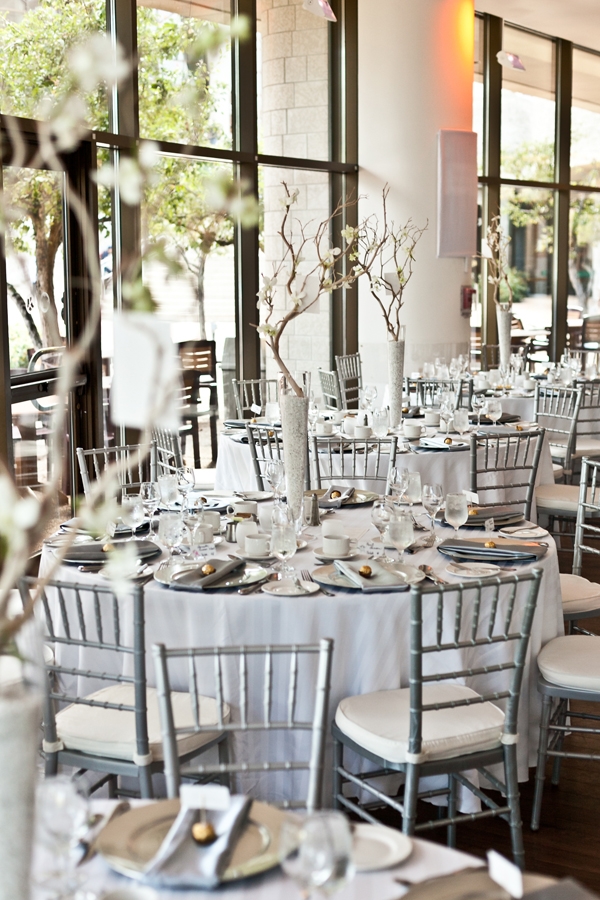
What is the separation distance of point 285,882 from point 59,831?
1.11 feet

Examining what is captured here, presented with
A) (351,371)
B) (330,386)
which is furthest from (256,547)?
(351,371)

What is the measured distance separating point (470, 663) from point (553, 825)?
60 cm

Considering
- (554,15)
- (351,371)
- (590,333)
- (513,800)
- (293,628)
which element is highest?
(554,15)

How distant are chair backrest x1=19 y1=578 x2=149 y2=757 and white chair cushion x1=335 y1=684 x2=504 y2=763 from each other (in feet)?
1.89

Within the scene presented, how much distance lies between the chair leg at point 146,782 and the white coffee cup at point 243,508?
1.39 m

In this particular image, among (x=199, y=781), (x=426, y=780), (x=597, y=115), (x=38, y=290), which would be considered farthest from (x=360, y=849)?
(x=597, y=115)

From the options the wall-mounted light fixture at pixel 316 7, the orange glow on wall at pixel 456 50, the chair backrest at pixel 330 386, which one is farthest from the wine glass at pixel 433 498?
the orange glow on wall at pixel 456 50

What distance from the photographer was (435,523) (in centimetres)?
368

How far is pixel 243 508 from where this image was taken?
12.6ft

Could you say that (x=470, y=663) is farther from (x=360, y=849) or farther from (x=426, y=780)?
(x=360, y=849)

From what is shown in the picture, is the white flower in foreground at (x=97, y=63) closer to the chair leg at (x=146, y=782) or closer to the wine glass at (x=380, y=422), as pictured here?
the chair leg at (x=146, y=782)

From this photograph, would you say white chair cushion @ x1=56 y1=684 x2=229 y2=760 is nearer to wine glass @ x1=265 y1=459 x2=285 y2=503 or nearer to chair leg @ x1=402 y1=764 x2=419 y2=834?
chair leg @ x1=402 y1=764 x2=419 y2=834

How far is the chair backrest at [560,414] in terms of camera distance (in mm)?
6359

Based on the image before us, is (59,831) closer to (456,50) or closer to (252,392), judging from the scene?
(252,392)
